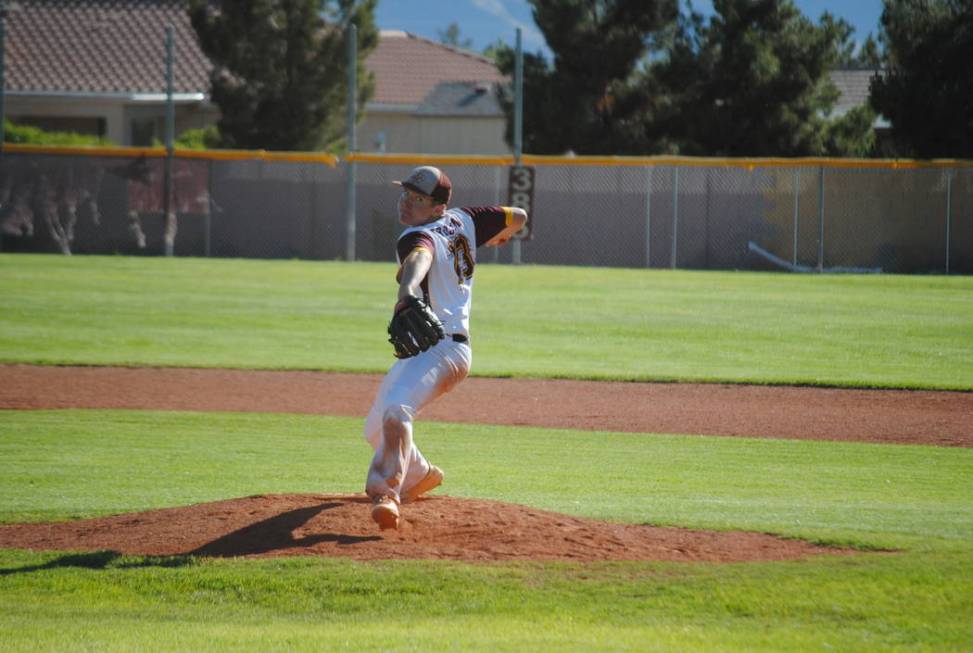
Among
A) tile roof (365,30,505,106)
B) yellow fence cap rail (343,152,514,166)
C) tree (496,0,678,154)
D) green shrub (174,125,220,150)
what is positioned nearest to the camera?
yellow fence cap rail (343,152,514,166)

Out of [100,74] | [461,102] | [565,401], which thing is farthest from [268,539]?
[461,102]

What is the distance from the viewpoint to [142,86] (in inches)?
1692

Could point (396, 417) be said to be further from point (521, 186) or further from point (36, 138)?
point (36, 138)

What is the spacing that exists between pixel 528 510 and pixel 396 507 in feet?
2.93

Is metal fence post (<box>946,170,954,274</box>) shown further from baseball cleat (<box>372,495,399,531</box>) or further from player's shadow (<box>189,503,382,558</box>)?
baseball cleat (<box>372,495,399,531</box>)

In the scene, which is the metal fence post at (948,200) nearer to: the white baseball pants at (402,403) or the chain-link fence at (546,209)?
the chain-link fence at (546,209)

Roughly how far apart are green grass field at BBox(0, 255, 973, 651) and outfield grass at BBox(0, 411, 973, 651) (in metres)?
0.02

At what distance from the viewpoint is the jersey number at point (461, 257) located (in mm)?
6594

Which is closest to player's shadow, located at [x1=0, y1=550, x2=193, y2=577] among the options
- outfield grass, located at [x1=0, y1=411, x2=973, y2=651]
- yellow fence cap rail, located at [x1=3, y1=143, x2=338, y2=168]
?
outfield grass, located at [x1=0, y1=411, x2=973, y2=651]

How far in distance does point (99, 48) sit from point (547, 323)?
31232mm

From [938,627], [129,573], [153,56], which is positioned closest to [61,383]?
[129,573]

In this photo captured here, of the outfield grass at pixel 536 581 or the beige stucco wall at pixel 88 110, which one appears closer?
the outfield grass at pixel 536 581

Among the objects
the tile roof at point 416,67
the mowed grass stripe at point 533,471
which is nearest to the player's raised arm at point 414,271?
the mowed grass stripe at point 533,471

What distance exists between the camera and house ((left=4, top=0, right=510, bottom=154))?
4228 cm
